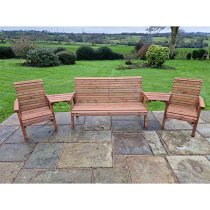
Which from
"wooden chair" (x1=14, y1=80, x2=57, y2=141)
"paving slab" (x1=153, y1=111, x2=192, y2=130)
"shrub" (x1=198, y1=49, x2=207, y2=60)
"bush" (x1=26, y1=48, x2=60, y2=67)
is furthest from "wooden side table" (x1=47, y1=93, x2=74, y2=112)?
"shrub" (x1=198, y1=49, x2=207, y2=60)

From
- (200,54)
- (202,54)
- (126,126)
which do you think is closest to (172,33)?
(200,54)

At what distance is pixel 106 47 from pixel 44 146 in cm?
1633

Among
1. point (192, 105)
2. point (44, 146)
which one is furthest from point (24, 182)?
point (192, 105)

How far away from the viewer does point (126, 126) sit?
4.75m

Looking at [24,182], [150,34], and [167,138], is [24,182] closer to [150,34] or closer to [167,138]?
[167,138]

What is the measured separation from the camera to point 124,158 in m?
3.57

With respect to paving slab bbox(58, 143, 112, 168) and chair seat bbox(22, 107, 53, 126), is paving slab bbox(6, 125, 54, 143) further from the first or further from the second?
paving slab bbox(58, 143, 112, 168)

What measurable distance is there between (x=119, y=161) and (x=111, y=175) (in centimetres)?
39

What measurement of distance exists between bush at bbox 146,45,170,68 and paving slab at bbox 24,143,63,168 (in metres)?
10.8

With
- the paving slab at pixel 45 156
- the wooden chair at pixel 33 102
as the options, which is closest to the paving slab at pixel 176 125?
the paving slab at pixel 45 156

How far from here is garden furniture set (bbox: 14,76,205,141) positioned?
170 inches

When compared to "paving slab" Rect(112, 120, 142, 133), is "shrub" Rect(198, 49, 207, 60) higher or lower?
lower

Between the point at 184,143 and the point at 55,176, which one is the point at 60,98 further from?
the point at 184,143

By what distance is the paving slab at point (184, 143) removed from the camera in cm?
374
